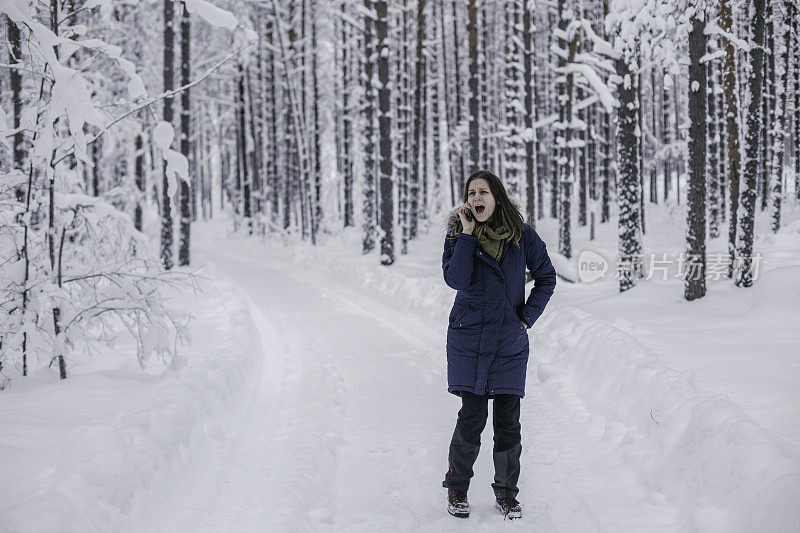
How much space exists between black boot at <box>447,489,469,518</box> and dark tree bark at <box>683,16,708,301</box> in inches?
278

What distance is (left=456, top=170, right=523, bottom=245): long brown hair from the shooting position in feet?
11.4

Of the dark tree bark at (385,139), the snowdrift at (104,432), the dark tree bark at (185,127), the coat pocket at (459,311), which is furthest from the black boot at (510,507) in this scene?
the dark tree bark at (185,127)

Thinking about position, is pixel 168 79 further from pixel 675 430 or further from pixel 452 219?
pixel 675 430

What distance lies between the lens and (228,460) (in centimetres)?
431

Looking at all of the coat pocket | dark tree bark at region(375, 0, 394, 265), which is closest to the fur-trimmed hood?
the coat pocket

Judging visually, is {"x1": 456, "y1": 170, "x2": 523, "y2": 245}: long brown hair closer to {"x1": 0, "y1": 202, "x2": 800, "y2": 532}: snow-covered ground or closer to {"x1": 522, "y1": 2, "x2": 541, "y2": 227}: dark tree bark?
{"x1": 0, "y1": 202, "x2": 800, "y2": 532}: snow-covered ground

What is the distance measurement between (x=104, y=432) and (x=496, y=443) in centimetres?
256

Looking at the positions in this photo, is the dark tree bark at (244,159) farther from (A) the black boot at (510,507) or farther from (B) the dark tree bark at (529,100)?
(A) the black boot at (510,507)

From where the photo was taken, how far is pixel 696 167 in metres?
8.88

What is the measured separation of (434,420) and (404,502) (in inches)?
59.7

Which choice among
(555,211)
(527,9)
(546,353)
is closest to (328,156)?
(555,211)

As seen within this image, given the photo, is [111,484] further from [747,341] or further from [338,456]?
[747,341]

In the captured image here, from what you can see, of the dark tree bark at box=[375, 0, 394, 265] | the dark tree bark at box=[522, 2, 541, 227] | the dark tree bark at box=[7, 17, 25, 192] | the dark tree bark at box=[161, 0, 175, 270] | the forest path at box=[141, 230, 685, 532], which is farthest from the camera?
the dark tree bark at box=[522, 2, 541, 227]

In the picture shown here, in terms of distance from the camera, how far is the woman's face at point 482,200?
3.46 metres
